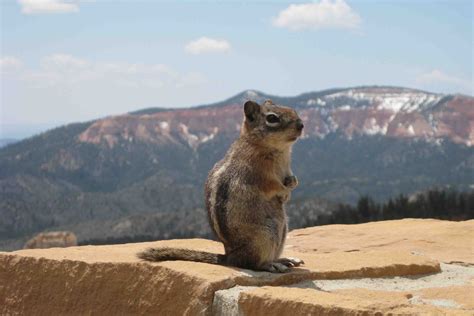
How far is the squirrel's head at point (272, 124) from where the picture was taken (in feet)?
18.9

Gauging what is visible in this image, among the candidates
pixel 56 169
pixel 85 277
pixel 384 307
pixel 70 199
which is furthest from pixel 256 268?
pixel 56 169

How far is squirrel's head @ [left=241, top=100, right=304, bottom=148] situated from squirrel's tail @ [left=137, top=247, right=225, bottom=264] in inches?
41.5

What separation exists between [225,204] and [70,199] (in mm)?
129777

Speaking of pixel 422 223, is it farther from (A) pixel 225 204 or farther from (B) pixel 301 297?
(B) pixel 301 297

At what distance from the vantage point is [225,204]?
17.8 ft

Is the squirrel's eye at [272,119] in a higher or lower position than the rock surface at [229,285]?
higher

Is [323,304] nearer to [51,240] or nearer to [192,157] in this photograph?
[51,240]

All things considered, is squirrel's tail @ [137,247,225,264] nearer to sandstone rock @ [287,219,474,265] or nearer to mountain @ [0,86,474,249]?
sandstone rock @ [287,219,474,265]

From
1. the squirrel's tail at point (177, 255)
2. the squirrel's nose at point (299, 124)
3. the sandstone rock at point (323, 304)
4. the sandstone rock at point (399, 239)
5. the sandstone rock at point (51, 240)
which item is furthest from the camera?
the sandstone rock at point (51, 240)

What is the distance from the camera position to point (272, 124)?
579cm

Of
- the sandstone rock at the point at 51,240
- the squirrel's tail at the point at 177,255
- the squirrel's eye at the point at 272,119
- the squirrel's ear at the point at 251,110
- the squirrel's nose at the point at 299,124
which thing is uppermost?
the squirrel's ear at the point at 251,110

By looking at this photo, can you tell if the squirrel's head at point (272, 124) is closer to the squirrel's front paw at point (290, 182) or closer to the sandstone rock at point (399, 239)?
the squirrel's front paw at point (290, 182)

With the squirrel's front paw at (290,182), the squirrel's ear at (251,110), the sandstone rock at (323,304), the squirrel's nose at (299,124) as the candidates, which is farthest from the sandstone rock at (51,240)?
the sandstone rock at (323,304)

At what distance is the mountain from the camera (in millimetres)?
132288
